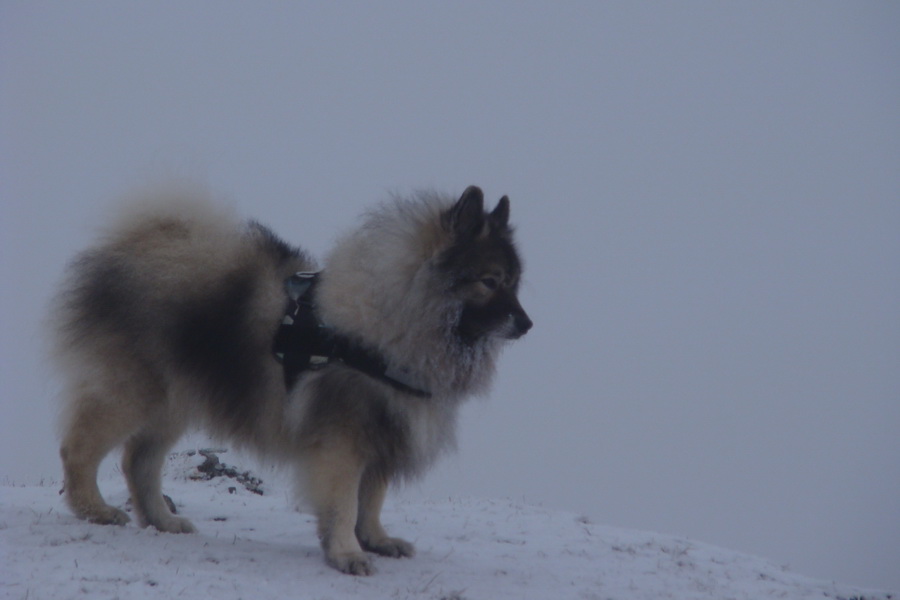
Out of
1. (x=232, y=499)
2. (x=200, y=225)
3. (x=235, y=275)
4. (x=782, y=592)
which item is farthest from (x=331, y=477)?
(x=782, y=592)

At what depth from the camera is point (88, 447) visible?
533 centimetres

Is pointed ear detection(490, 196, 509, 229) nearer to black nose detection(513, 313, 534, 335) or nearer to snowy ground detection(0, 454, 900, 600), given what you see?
black nose detection(513, 313, 534, 335)

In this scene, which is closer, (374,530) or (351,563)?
(351,563)

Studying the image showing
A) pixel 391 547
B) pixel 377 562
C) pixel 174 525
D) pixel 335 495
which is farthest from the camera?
pixel 174 525

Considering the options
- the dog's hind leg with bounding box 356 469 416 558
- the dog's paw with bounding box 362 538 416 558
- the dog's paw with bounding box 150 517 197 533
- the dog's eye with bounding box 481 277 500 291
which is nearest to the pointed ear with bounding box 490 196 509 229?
the dog's eye with bounding box 481 277 500 291

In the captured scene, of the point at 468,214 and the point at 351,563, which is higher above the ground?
the point at 468,214

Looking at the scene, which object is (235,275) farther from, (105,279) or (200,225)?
(105,279)

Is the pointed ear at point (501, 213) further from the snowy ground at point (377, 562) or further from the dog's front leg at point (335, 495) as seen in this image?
the snowy ground at point (377, 562)

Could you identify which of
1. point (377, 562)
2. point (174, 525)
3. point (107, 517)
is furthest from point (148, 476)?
point (377, 562)

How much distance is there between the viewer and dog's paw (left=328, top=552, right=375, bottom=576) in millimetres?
4828

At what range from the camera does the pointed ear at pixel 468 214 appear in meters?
5.24

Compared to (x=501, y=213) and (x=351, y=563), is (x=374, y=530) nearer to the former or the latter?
(x=351, y=563)

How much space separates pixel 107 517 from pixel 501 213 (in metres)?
3.39

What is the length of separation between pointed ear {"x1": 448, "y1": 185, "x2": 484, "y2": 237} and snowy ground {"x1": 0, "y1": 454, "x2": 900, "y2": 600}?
87.7 inches
